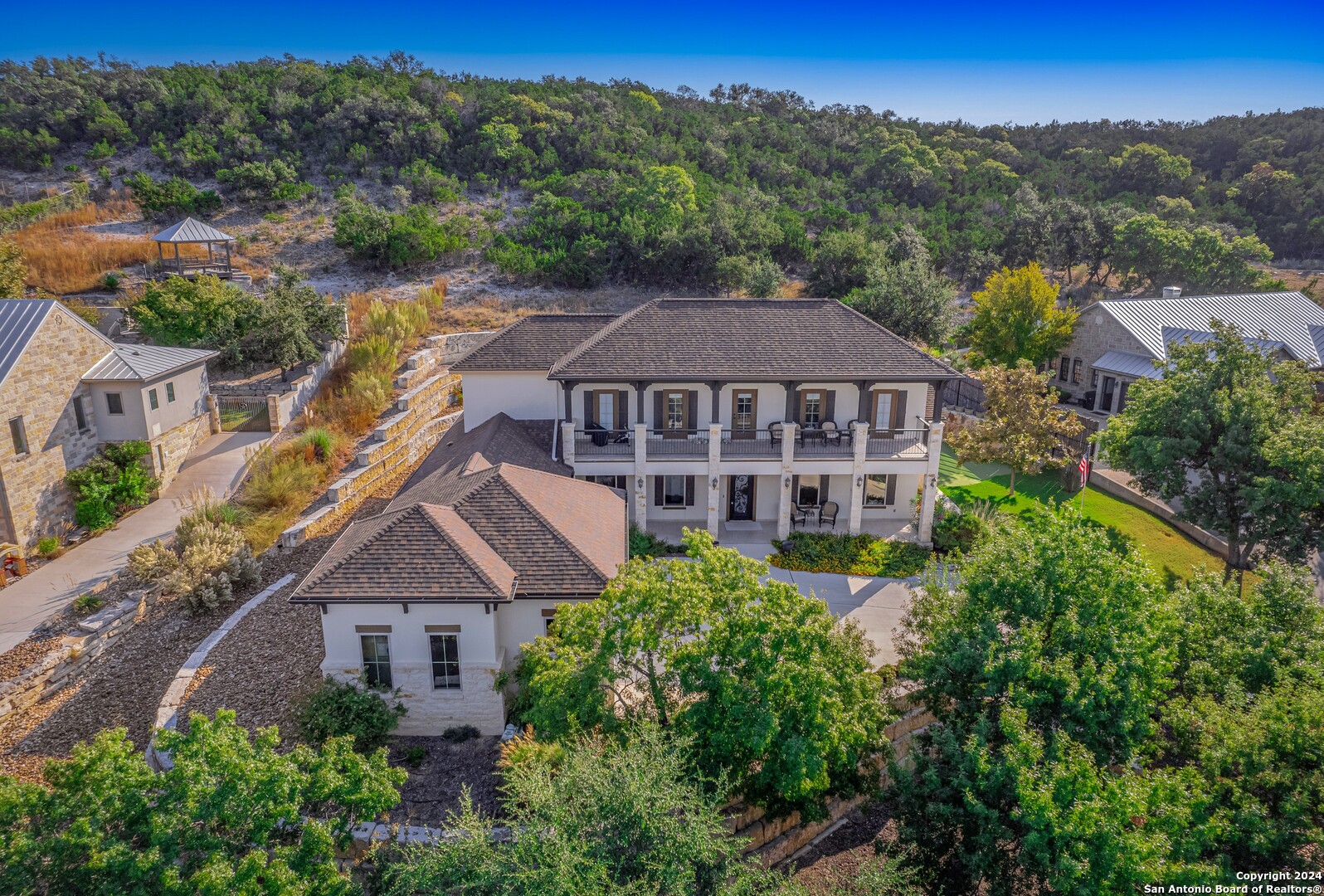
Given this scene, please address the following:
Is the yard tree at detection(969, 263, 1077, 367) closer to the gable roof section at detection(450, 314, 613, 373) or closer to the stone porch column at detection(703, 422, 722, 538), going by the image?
the stone porch column at detection(703, 422, 722, 538)

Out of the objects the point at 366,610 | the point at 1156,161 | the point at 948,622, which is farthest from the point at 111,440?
the point at 1156,161

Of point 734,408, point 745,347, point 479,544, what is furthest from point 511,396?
point 479,544

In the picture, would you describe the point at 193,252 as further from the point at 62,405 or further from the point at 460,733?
the point at 460,733

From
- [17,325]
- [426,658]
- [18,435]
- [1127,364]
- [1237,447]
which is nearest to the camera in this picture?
[426,658]

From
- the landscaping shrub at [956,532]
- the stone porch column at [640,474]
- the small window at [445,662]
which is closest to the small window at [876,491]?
the landscaping shrub at [956,532]

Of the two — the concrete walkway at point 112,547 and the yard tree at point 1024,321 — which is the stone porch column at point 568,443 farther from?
the yard tree at point 1024,321

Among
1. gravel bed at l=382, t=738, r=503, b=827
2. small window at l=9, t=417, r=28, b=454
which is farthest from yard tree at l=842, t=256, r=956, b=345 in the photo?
small window at l=9, t=417, r=28, b=454
